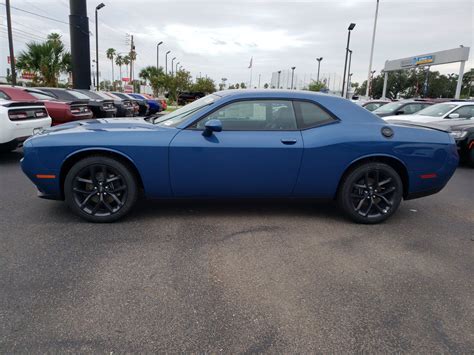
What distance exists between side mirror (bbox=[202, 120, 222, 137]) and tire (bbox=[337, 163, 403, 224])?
159 cm

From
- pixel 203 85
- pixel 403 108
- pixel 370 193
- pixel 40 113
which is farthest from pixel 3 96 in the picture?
pixel 203 85

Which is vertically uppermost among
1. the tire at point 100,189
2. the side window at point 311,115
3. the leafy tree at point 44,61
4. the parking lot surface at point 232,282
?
the leafy tree at point 44,61

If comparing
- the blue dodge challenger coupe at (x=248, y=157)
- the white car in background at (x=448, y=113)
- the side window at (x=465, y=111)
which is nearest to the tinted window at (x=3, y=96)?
the blue dodge challenger coupe at (x=248, y=157)

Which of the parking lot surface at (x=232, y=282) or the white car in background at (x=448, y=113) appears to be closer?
the parking lot surface at (x=232, y=282)

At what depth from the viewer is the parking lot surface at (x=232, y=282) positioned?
2164 mm

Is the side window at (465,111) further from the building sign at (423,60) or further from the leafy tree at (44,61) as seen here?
the building sign at (423,60)

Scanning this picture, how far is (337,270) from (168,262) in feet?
4.74

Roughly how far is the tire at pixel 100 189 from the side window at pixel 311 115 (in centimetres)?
198

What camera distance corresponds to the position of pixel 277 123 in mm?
3994

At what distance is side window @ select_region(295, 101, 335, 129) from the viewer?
13.2ft

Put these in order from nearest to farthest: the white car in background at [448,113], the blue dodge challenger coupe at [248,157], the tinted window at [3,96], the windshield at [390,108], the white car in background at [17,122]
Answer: the blue dodge challenger coupe at [248,157] → the white car in background at [17,122] → the tinted window at [3,96] → the white car in background at [448,113] → the windshield at [390,108]

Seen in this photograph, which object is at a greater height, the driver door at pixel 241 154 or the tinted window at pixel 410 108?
the tinted window at pixel 410 108

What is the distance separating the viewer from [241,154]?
381 cm

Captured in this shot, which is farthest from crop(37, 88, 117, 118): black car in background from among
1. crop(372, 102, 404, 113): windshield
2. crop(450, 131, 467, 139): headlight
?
crop(450, 131, 467, 139): headlight
